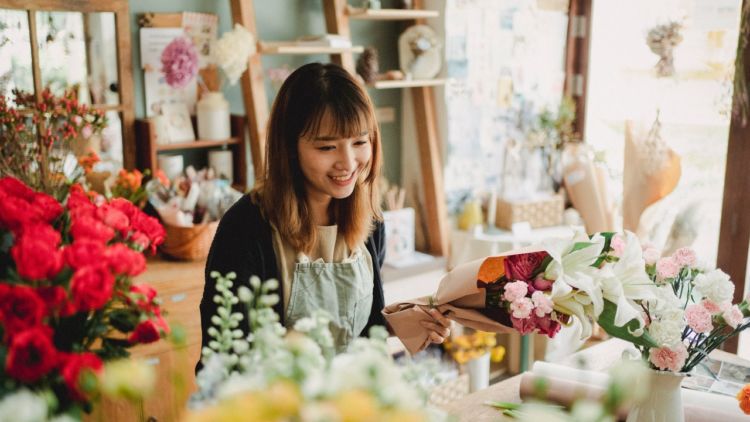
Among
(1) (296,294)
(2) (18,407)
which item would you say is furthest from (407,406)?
(1) (296,294)

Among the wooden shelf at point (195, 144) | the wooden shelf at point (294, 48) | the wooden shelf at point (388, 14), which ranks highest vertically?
the wooden shelf at point (388, 14)

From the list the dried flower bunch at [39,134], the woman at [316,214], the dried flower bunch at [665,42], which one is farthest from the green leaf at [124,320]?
the dried flower bunch at [665,42]

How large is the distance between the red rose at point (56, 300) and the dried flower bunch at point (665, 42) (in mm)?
3123

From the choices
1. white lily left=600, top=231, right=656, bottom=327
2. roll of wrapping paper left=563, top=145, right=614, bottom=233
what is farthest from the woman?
roll of wrapping paper left=563, top=145, right=614, bottom=233

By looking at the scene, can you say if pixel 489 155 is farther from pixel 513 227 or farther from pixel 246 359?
pixel 246 359

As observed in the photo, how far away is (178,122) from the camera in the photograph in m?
3.08

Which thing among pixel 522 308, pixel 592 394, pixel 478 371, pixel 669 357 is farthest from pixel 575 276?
pixel 478 371

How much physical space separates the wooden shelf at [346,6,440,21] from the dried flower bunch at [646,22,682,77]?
1055mm

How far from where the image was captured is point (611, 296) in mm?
1336

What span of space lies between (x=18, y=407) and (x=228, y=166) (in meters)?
2.66

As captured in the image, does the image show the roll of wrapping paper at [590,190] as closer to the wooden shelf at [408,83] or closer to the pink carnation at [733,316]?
the wooden shelf at [408,83]

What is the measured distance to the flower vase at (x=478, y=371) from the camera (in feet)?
11.1

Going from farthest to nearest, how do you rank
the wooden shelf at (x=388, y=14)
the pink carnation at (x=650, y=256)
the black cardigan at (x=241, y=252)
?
the wooden shelf at (x=388, y=14) < the black cardigan at (x=241, y=252) < the pink carnation at (x=650, y=256)

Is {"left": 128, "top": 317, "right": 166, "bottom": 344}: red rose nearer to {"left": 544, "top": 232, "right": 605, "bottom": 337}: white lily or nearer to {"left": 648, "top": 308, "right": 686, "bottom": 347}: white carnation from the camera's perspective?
{"left": 544, "top": 232, "right": 605, "bottom": 337}: white lily
